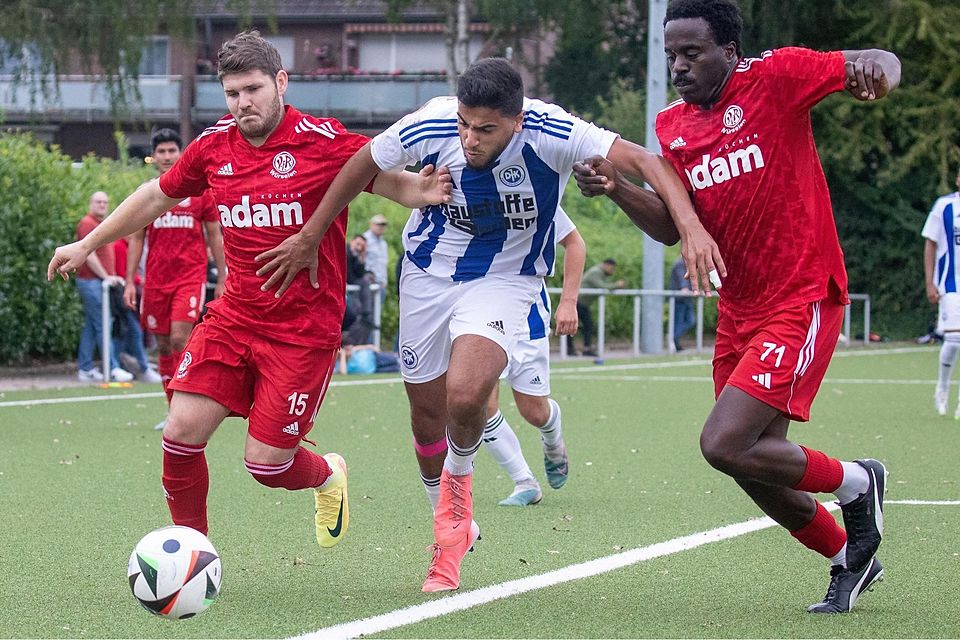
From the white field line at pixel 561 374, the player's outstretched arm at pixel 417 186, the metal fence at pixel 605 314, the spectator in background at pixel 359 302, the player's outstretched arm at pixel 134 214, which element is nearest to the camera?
the player's outstretched arm at pixel 417 186

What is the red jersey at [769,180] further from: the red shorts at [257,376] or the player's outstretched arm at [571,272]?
the player's outstretched arm at [571,272]

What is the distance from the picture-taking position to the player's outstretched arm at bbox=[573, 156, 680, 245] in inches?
205

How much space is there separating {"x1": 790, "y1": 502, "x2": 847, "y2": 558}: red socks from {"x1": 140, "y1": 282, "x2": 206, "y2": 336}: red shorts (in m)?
6.41

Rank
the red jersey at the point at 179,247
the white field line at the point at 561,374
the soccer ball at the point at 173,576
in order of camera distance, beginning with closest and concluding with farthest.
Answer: the soccer ball at the point at 173,576 < the red jersey at the point at 179,247 < the white field line at the point at 561,374

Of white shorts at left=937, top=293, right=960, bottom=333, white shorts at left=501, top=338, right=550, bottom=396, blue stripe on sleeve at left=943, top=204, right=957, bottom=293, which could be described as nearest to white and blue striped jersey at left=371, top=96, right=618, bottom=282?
white shorts at left=501, top=338, right=550, bottom=396

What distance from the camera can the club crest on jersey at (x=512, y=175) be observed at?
5.81m

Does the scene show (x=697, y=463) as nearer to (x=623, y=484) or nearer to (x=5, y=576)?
(x=623, y=484)

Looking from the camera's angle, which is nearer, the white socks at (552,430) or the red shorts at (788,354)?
the red shorts at (788,354)

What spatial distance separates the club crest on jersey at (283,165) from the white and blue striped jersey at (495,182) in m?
0.35

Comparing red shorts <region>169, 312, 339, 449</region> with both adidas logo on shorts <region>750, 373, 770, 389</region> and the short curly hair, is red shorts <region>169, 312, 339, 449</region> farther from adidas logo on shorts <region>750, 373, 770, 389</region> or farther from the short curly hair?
the short curly hair

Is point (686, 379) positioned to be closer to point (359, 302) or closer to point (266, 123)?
point (359, 302)

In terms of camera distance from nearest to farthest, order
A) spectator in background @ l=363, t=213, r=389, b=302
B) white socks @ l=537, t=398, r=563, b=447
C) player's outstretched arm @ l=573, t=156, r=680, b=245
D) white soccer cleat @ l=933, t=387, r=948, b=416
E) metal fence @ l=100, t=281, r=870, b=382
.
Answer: player's outstretched arm @ l=573, t=156, r=680, b=245
white socks @ l=537, t=398, r=563, b=447
white soccer cleat @ l=933, t=387, r=948, b=416
metal fence @ l=100, t=281, r=870, b=382
spectator in background @ l=363, t=213, r=389, b=302

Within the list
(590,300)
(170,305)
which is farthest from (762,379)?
(590,300)

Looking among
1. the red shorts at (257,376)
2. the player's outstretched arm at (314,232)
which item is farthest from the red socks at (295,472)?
the player's outstretched arm at (314,232)
